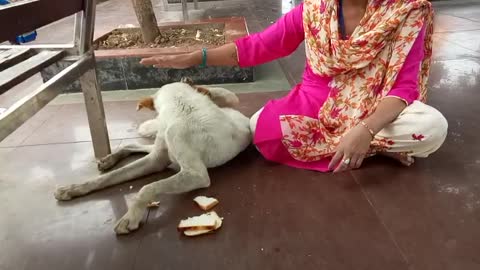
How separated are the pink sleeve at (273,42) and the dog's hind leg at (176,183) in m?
0.52

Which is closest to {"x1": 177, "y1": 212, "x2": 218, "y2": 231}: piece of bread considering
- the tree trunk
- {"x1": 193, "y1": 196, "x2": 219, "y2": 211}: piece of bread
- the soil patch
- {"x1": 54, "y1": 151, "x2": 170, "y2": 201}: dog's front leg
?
{"x1": 193, "y1": 196, "x2": 219, "y2": 211}: piece of bread

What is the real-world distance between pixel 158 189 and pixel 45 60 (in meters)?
0.67

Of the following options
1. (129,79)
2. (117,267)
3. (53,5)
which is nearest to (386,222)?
(117,267)

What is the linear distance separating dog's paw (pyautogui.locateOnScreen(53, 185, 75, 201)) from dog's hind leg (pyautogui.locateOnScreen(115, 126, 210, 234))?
35 centimetres

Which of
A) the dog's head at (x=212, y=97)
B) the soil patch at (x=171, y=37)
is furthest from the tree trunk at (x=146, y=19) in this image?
the dog's head at (x=212, y=97)

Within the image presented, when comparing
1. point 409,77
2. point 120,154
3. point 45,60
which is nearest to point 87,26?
point 45,60

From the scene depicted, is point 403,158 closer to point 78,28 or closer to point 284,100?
point 284,100

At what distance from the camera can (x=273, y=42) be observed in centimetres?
189

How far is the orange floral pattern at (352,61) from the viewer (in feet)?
5.10

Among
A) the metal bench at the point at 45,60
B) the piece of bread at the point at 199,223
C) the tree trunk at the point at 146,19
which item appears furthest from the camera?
the tree trunk at the point at 146,19

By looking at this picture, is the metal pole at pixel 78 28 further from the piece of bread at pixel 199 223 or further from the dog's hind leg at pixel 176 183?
the piece of bread at pixel 199 223

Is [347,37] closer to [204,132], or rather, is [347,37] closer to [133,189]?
[204,132]

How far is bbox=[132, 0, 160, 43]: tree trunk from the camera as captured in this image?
317 centimetres

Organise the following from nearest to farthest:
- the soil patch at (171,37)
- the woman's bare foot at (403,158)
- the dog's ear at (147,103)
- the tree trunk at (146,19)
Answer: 1. the woman's bare foot at (403,158)
2. the dog's ear at (147,103)
3. the tree trunk at (146,19)
4. the soil patch at (171,37)
